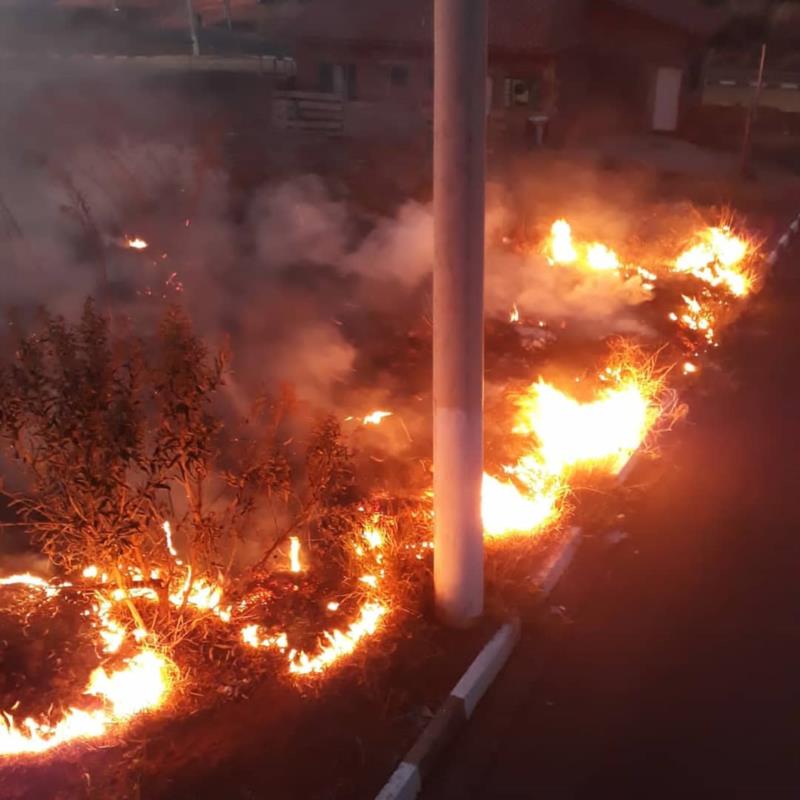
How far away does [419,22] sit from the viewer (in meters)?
22.5

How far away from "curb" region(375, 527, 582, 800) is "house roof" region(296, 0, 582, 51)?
18519 mm

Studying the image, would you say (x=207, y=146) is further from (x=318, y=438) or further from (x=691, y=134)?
(x=318, y=438)

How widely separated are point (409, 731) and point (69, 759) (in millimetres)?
1678

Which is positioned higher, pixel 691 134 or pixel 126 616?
pixel 691 134

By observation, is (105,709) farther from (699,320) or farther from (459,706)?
(699,320)

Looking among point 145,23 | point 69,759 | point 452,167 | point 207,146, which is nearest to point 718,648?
point 452,167

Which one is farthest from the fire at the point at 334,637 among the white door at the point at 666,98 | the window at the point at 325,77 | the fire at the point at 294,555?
the white door at the point at 666,98

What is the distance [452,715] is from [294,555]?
1.73m

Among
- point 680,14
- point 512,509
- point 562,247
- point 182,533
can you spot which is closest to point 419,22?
point 680,14

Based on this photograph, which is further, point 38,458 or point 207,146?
point 207,146

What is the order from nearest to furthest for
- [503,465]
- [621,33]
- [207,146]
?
[503,465]
[207,146]
[621,33]

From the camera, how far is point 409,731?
476 centimetres

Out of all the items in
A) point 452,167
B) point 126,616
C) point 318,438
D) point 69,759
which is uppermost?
point 452,167

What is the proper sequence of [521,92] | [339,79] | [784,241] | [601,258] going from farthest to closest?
[339,79]
[521,92]
[784,241]
[601,258]
